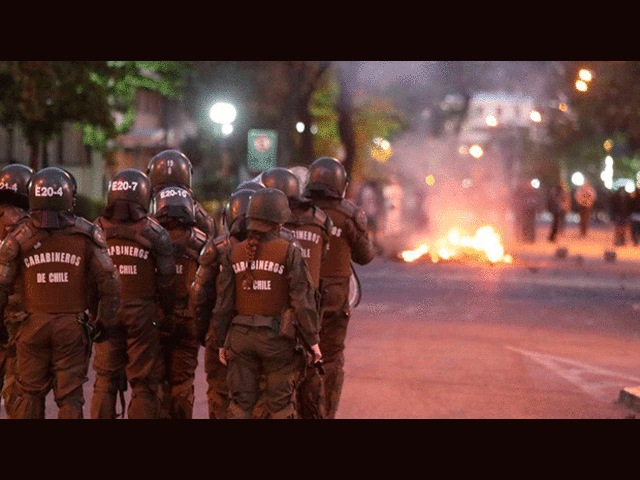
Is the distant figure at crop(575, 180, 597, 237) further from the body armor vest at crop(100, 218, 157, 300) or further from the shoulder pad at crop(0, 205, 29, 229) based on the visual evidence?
the body armor vest at crop(100, 218, 157, 300)

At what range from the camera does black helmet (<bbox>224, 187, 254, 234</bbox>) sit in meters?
7.64

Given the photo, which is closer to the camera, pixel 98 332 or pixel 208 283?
pixel 208 283

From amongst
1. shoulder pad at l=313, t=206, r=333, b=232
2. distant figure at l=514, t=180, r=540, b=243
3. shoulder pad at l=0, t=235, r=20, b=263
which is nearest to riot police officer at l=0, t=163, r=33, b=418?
shoulder pad at l=0, t=235, r=20, b=263

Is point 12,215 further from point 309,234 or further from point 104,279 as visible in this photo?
point 309,234

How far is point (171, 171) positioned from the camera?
908cm

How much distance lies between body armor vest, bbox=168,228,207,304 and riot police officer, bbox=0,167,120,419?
0.95m

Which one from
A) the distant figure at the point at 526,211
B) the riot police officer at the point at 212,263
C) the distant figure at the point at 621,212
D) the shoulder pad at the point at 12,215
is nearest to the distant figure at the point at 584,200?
the distant figure at the point at 526,211

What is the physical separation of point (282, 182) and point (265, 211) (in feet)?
3.64

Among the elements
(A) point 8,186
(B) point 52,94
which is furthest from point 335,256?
(B) point 52,94
